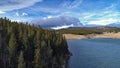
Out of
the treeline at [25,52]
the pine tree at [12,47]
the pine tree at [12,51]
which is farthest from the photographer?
the pine tree at [12,47]

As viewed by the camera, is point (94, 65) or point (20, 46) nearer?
point (20, 46)

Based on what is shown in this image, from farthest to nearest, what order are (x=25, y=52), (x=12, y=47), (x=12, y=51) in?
(x=25, y=52) < (x=12, y=47) < (x=12, y=51)

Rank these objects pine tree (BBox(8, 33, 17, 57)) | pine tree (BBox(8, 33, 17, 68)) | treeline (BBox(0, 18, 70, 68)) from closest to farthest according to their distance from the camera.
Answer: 1. treeline (BBox(0, 18, 70, 68))
2. pine tree (BBox(8, 33, 17, 68))
3. pine tree (BBox(8, 33, 17, 57))

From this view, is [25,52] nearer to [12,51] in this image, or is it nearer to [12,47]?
[12,47]

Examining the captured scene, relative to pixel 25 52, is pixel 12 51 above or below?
above

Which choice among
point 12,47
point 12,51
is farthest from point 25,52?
point 12,51

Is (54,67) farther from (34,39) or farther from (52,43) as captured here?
(52,43)

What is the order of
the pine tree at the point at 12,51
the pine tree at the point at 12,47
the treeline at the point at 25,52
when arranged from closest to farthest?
the treeline at the point at 25,52
the pine tree at the point at 12,51
the pine tree at the point at 12,47

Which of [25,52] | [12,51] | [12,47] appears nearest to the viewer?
[12,51]

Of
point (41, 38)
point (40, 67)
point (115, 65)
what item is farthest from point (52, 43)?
point (40, 67)

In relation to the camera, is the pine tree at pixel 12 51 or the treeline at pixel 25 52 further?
the pine tree at pixel 12 51

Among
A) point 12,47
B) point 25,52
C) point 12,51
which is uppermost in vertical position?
point 12,47
